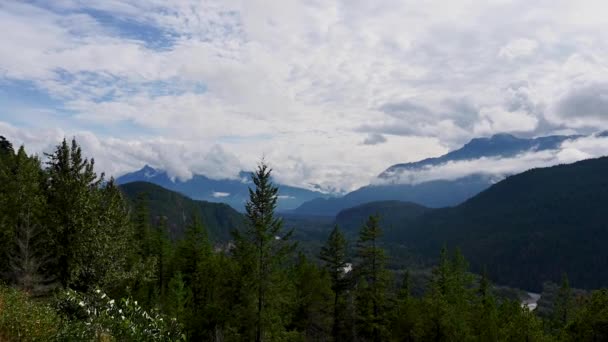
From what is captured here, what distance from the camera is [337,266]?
51.3 m

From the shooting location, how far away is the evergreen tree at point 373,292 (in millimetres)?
45688

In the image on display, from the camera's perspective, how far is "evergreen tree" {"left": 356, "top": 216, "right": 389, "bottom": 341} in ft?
150

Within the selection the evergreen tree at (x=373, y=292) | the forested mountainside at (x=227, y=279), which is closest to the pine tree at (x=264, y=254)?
the forested mountainside at (x=227, y=279)

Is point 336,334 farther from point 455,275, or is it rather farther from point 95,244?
point 95,244

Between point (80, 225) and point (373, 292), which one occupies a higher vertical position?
point (80, 225)

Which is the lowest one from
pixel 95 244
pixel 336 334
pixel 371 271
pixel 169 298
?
pixel 336 334

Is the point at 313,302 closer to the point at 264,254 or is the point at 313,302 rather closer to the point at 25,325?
the point at 264,254

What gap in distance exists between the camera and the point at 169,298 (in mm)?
46875

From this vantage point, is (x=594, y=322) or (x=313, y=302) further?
(x=313, y=302)

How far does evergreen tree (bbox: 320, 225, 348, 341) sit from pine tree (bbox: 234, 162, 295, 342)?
16.8m

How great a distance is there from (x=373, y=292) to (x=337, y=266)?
6342 mm

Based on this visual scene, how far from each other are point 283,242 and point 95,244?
511 inches

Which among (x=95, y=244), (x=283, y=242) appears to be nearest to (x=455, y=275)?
(x=283, y=242)

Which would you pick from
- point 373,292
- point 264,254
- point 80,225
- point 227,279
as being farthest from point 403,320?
point 80,225
